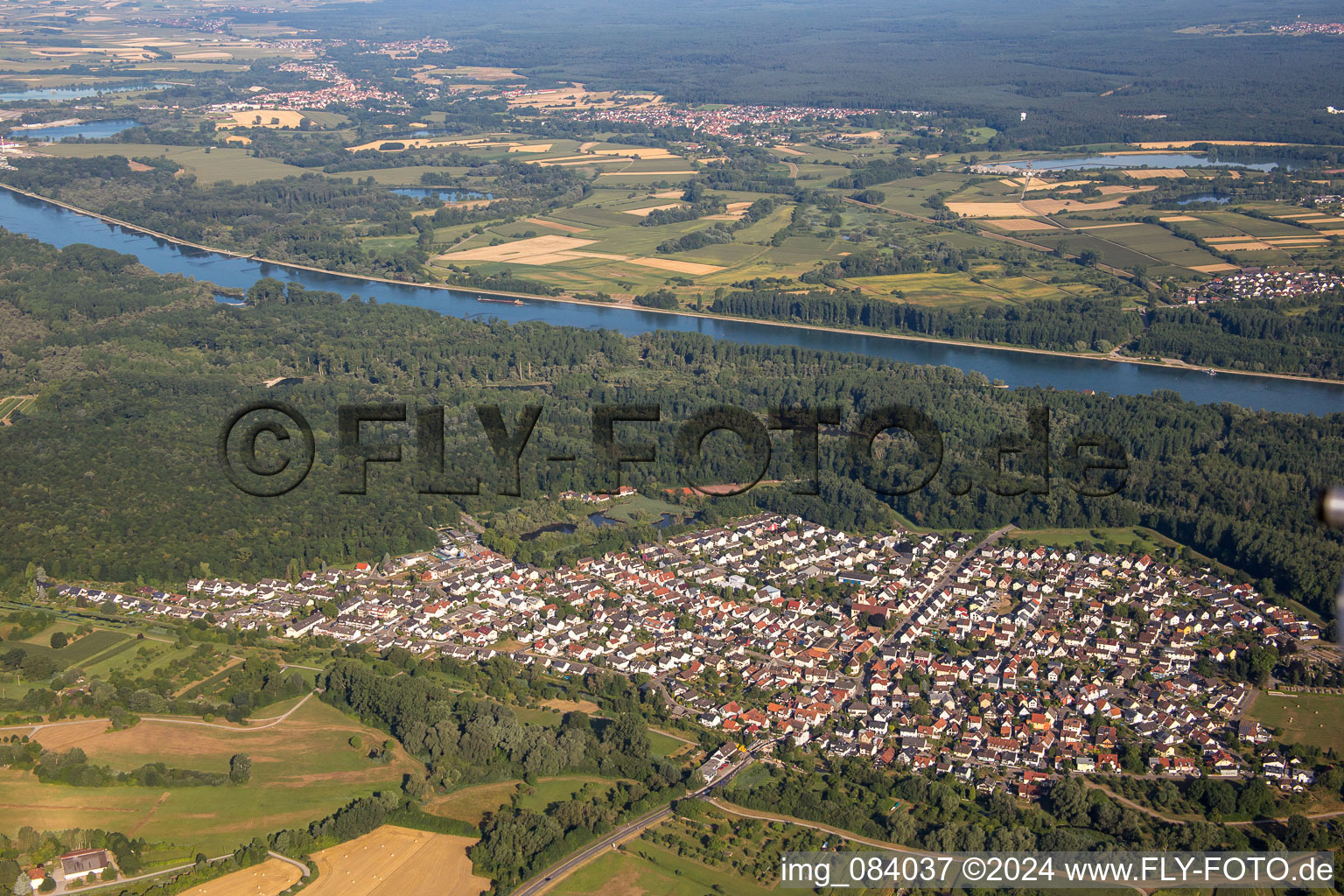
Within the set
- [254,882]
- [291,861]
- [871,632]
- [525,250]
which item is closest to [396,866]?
[291,861]

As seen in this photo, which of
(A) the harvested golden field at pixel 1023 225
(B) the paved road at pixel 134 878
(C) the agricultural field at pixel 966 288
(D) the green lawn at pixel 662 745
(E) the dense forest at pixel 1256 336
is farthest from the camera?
(A) the harvested golden field at pixel 1023 225

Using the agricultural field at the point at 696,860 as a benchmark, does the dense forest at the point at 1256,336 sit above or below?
above

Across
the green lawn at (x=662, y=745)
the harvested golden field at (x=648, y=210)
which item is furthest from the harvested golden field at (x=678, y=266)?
the green lawn at (x=662, y=745)

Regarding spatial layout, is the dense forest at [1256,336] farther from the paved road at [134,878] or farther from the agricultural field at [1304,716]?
the paved road at [134,878]

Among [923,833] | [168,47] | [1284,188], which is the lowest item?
[923,833]

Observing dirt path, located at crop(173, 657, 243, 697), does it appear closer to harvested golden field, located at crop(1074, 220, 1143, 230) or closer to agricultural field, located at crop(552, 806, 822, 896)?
agricultural field, located at crop(552, 806, 822, 896)

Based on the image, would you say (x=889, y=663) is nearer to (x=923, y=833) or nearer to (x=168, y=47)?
(x=923, y=833)

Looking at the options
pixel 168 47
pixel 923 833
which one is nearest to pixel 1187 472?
pixel 923 833
